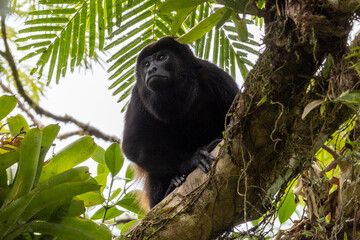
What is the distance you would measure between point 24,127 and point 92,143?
45 centimetres

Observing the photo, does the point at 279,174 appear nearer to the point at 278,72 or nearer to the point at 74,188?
the point at 278,72

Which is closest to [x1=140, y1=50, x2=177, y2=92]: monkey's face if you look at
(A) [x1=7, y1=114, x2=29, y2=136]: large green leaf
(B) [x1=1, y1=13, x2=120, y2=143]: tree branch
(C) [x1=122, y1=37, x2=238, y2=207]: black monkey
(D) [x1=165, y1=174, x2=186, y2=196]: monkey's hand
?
(C) [x1=122, y1=37, x2=238, y2=207]: black monkey

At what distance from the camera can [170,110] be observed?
160 inches

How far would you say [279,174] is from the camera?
2205 mm

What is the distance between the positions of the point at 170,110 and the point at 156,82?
12.1 inches

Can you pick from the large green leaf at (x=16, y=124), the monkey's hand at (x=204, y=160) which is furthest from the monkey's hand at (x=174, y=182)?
the large green leaf at (x=16, y=124)

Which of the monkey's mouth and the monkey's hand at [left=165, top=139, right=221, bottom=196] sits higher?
the monkey's mouth

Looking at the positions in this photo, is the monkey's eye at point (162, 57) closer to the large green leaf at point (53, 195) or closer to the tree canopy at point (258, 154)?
the tree canopy at point (258, 154)

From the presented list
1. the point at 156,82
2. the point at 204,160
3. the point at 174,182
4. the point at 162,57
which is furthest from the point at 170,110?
the point at 204,160

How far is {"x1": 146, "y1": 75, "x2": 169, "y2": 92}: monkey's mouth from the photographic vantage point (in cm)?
392

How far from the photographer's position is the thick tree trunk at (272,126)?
1.75 meters

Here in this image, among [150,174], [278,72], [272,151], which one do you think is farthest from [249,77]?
[150,174]

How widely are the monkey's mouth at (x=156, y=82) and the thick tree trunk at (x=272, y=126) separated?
1.68 m

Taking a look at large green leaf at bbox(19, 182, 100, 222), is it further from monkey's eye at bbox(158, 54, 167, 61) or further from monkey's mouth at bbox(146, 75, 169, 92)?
monkey's eye at bbox(158, 54, 167, 61)
